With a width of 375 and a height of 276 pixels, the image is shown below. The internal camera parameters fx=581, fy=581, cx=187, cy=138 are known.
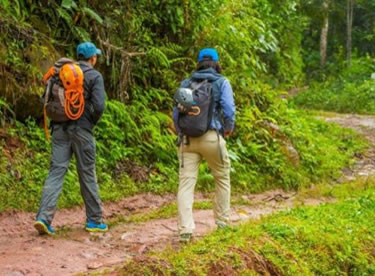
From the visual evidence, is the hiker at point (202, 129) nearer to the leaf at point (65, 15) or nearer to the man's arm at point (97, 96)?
the man's arm at point (97, 96)

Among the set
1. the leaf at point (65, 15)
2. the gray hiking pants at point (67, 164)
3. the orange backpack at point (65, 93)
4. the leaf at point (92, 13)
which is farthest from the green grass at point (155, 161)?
the orange backpack at point (65, 93)

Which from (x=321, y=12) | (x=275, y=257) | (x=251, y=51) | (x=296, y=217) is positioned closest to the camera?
(x=275, y=257)

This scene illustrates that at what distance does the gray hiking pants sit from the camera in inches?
263

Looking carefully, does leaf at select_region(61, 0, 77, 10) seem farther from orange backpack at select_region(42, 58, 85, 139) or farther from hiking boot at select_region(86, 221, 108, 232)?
hiking boot at select_region(86, 221, 108, 232)

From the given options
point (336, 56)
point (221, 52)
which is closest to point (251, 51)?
point (221, 52)

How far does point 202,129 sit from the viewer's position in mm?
6312

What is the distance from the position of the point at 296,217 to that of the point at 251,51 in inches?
321

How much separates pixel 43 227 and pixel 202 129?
7.07 feet

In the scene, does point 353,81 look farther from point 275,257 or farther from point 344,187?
point 275,257

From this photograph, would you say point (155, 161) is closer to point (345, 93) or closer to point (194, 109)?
point (194, 109)

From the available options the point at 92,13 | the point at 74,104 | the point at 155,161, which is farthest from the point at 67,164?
the point at 92,13

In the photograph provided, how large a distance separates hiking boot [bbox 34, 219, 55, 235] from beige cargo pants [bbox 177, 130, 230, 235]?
5.12ft

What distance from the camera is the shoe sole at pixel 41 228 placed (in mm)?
A: 6590

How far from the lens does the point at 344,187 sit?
11594mm
